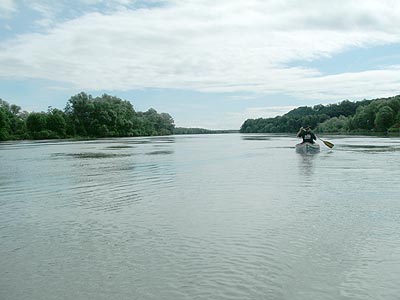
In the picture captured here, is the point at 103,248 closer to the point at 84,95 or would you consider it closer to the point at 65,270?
the point at 65,270

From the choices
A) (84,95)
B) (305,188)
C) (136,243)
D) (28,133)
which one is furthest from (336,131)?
(136,243)

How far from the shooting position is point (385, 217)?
426 inches

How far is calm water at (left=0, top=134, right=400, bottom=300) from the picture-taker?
653 cm

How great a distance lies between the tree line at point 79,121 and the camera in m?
98.3

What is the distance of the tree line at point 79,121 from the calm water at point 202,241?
80643 mm

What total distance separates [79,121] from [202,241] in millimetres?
106057

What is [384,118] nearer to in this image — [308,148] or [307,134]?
[307,134]

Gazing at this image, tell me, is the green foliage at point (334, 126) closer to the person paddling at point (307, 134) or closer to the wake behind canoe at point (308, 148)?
the person paddling at point (307, 134)

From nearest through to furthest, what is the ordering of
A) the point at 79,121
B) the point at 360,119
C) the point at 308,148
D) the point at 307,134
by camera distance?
1. the point at 308,148
2. the point at 307,134
3. the point at 79,121
4. the point at 360,119

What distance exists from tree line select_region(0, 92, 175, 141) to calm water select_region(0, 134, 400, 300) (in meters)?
80.6

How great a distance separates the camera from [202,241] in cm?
897

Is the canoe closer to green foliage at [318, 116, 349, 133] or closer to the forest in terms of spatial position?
the forest

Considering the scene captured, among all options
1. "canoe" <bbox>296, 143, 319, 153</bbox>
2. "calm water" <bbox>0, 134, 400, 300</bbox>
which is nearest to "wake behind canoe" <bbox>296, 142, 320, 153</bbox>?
"canoe" <bbox>296, 143, 319, 153</bbox>

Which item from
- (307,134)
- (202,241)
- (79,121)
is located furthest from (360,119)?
(202,241)
